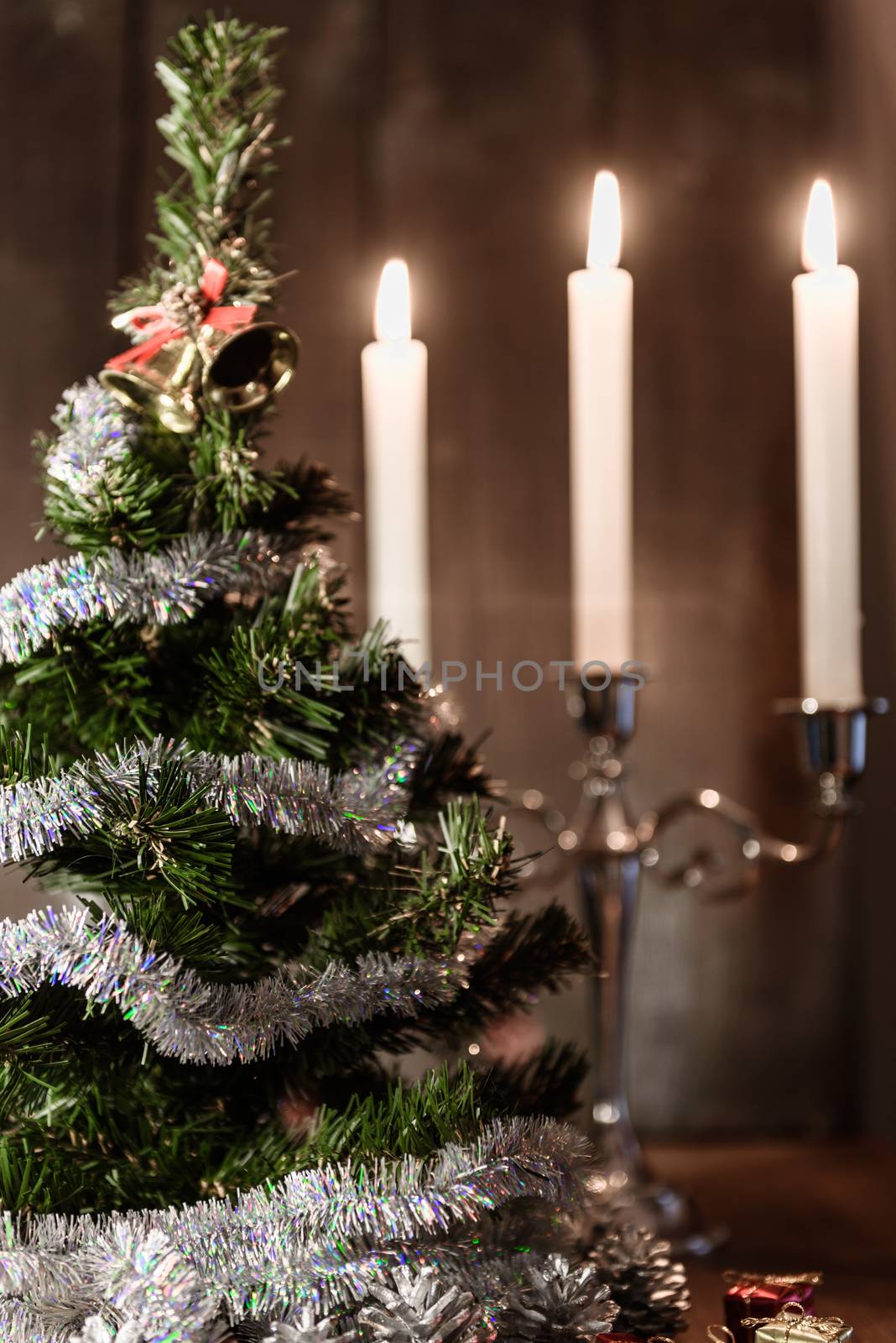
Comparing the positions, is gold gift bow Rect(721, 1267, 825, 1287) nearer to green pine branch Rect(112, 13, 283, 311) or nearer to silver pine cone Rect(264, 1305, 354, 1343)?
silver pine cone Rect(264, 1305, 354, 1343)

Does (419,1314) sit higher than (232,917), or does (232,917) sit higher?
(232,917)

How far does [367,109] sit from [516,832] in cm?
52

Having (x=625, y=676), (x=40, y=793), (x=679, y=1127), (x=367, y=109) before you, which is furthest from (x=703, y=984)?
(x=367, y=109)

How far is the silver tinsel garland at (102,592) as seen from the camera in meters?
0.43

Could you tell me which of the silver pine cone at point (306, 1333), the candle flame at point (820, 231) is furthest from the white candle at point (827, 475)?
the silver pine cone at point (306, 1333)

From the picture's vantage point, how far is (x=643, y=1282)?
18.4 inches

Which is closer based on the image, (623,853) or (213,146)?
(213,146)

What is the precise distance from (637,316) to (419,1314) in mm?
660

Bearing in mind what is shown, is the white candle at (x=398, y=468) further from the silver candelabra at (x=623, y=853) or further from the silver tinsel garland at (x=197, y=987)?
the silver tinsel garland at (x=197, y=987)

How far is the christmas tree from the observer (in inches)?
15.1

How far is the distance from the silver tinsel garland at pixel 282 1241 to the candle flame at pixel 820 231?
443 millimetres

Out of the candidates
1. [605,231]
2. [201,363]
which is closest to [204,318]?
[201,363]

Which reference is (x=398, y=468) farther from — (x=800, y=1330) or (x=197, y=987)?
(x=800, y=1330)

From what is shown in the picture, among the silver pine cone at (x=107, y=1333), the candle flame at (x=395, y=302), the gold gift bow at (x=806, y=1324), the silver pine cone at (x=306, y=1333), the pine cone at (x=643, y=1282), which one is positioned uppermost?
the candle flame at (x=395, y=302)
